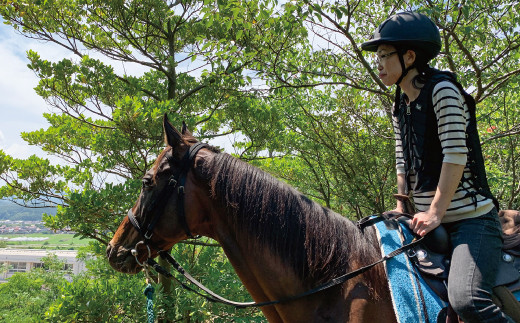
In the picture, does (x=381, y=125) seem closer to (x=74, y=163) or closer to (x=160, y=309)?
(x=160, y=309)

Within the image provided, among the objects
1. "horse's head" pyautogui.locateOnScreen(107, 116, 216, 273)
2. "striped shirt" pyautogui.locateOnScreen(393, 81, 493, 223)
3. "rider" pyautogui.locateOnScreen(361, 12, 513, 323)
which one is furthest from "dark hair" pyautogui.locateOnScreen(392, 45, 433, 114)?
"horse's head" pyautogui.locateOnScreen(107, 116, 216, 273)

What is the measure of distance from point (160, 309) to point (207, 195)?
3.38 m

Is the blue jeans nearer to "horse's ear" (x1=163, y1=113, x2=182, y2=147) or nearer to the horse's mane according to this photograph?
the horse's mane

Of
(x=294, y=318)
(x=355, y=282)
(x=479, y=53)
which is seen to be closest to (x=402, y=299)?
(x=355, y=282)

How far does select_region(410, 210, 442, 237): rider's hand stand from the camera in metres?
1.76

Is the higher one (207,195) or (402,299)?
(207,195)

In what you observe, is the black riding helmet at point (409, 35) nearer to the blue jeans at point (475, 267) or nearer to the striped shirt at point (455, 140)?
the striped shirt at point (455, 140)

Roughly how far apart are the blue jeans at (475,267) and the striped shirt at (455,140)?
0.05 metres

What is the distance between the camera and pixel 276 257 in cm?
198

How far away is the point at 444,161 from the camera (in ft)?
5.77

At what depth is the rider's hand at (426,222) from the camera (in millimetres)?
1762

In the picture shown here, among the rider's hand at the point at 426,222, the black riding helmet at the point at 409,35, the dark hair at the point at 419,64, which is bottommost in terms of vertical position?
the rider's hand at the point at 426,222

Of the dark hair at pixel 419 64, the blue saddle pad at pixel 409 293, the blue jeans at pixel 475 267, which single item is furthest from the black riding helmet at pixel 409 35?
the blue saddle pad at pixel 409 293

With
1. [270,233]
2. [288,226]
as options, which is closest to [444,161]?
[288,226]
